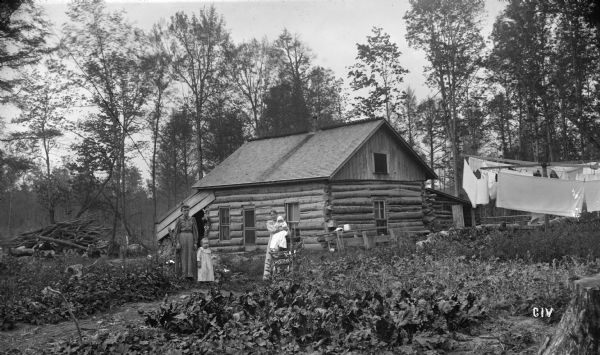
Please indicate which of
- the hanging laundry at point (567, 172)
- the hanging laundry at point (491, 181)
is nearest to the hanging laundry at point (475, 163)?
the hanging laundry at point (491, 181)

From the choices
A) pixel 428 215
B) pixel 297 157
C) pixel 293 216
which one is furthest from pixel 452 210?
pixel 293 216

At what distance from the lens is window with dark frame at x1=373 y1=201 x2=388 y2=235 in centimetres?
2188

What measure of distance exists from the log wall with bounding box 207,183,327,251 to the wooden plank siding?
1373mm

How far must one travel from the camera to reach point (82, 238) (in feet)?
73.6

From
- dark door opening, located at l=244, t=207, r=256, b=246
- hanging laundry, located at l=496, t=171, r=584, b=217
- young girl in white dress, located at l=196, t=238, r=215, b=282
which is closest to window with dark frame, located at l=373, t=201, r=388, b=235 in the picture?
dark door opening, located at l=244, t=207, r=256, b=246

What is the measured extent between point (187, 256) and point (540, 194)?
10165 millimetres

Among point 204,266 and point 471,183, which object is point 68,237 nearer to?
point 204,266

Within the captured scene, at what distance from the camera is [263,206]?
21312 millimetres

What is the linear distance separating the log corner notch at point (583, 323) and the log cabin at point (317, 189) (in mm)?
15522

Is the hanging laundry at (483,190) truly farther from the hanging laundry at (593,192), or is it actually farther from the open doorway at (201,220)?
the open doorway at (201,220)

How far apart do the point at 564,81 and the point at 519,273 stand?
2267 centimetres

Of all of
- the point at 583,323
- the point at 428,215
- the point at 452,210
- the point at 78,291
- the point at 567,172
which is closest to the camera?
the point at 583,323

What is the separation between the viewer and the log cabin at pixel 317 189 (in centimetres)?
2011

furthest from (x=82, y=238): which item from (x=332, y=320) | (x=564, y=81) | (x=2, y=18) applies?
(x=564, y=81)
